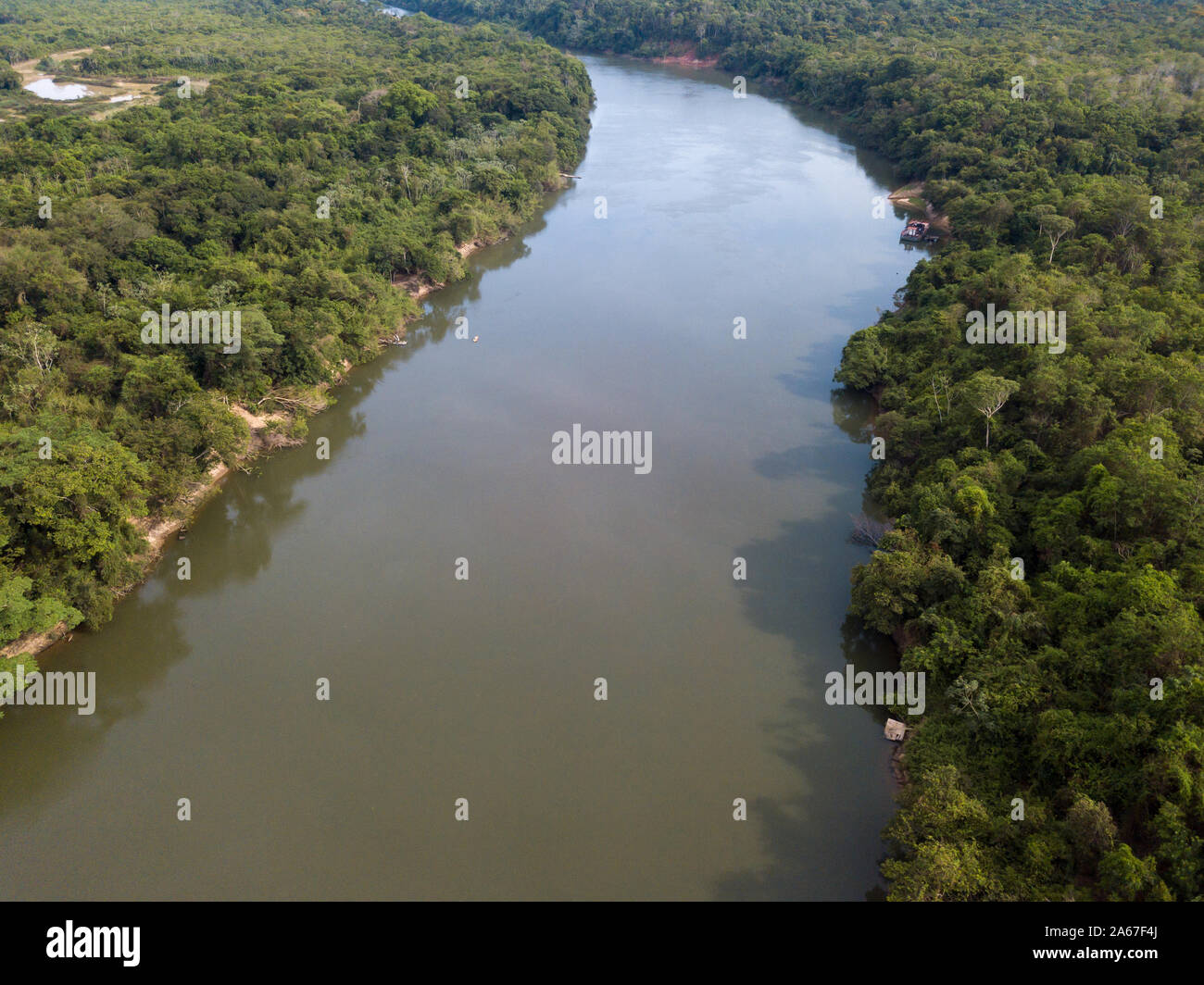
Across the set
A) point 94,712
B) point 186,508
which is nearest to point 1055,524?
point 94,712

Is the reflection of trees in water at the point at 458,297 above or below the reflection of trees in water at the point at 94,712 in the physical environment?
above

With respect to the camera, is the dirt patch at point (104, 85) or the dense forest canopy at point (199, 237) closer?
the dense forest canopy at point (199, 237)

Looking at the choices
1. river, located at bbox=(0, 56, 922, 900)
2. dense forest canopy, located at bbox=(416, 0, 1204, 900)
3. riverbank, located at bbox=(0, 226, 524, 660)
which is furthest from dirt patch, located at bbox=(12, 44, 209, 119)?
dense forest canopy, located at bbox=(416, 0, 1204, 900)

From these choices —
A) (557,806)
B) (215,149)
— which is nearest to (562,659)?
(557,806)

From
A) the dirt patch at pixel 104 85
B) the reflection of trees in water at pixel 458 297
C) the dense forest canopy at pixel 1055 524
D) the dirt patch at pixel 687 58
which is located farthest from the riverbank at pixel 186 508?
the dirt patch at pixel 687 58

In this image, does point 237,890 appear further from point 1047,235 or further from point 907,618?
point 1047,235

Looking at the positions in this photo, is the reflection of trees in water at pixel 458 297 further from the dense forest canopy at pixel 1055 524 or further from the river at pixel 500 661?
the dense forest canopy at pixel 1055 524
